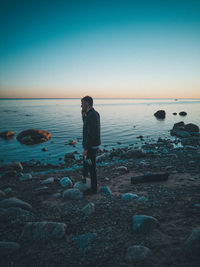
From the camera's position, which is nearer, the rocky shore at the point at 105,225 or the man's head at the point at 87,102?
the rocky shore at the point at 105,225

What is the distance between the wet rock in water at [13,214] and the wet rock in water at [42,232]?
732 millimetres

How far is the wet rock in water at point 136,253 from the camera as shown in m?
2.65

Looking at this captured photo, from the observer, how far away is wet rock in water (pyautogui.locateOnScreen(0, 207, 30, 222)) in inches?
161

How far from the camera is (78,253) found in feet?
9.65

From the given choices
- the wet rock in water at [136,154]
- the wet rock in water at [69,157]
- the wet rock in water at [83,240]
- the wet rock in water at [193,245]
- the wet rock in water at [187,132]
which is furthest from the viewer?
the wet rock in water at [187,132]

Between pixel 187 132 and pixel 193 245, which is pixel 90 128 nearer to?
pixel 193 245

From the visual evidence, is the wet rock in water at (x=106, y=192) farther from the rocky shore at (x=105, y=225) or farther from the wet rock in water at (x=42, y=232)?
the wet rock in water at (x=42, y=232)

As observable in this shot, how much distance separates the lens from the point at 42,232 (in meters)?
3.42

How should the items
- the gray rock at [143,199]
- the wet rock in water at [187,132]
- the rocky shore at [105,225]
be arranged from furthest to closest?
the wet rock in water at [187,132] → the gray rock at [143,199] → the rocky shore at [105,225]

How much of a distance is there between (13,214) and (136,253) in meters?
3.46

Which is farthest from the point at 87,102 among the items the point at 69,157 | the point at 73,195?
the point at 69,157

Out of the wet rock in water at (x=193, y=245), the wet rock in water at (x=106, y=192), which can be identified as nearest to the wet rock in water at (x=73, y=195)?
the wet rock in water at (x=106, y=192)

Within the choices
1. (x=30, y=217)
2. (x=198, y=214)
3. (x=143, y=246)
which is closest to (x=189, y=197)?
(x=198, y=214)

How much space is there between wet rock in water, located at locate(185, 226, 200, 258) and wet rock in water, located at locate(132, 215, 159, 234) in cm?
77
